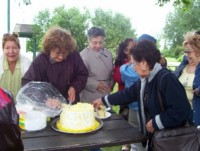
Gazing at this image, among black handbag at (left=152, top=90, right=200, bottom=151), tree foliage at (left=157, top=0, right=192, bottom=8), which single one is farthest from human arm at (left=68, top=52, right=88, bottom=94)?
tree foliage at (left=157, top=0, right=192, bottom=8)

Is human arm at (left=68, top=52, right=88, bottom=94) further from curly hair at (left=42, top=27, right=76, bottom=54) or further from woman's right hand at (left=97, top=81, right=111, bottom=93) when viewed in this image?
woman's right hand at (left=97, top=81, right=111, bottom=93)

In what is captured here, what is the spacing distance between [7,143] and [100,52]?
2.72 metres

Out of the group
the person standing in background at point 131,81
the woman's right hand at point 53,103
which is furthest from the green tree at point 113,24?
the woman's right hand at point 53,103

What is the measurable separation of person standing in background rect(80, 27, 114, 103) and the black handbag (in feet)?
5.55

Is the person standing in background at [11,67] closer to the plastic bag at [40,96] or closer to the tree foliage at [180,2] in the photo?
the plastic bag at [40,96]

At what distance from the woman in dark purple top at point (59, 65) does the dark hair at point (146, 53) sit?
0.89 m

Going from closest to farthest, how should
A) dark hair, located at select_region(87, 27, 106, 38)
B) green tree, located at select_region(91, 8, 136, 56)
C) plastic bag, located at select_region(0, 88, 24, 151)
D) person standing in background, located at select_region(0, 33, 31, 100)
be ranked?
1. plastic bag, located at select_region(0, 88, 24, 151)
2. person standing in background, located at select_region(0, 33, 31, 100)
3. dark hair, located at select_region(87, 27, 106, 38)
4. green tree, located at select_region(91, 8, 136, 56)

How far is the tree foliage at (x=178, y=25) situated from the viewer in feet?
97.0

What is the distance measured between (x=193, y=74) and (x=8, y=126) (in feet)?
8.04

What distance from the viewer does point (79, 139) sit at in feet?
6.69

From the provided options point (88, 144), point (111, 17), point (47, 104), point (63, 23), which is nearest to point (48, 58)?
point (47, 104)

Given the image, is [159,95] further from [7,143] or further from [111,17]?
[111,17]

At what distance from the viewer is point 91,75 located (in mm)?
3662

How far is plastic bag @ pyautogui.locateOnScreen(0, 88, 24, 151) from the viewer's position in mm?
1083
